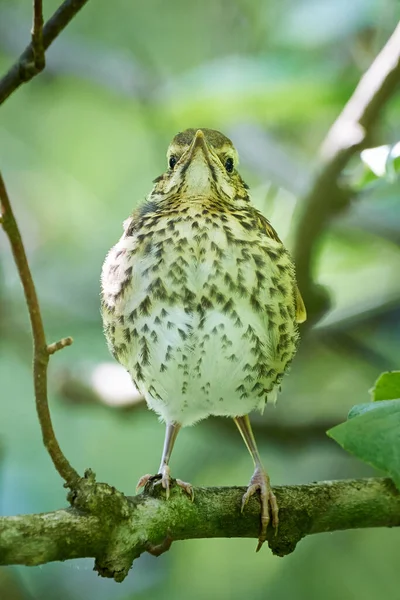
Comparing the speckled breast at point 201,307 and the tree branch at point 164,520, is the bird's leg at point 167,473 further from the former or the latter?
the speckled breast at point 201,307

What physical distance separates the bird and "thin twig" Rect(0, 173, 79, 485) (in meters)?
1.12

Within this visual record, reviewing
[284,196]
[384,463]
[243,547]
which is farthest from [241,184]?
[243,547]

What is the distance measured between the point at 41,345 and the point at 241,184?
76.6 inches

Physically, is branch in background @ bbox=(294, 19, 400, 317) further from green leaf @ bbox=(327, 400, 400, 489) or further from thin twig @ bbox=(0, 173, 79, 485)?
thin twig @ bbox=(0, 173, 79, 485)

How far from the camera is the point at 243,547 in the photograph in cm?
570

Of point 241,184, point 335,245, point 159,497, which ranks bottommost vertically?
point 159,497

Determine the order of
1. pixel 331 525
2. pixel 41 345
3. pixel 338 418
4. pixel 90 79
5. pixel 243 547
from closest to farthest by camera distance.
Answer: pixel 41 345 → pixel 331 525 → pixel 338 418 → pixel 243 547 → pixel 90 79

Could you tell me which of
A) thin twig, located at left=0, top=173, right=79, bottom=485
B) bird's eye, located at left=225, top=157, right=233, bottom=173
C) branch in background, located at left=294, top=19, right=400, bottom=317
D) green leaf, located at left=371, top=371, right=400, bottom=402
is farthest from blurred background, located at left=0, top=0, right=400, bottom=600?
thin twig, located at left=0, top=173, right=79, bottom=485

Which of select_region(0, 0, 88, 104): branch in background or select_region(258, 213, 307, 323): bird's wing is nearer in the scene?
select_region(0, 0, 88, 104): branch in background

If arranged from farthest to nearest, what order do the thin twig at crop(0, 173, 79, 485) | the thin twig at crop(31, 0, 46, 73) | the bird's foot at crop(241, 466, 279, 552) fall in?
the bird's foot at crop(241, 466, 279, 552)
the thin twig at crop(31, 0, 46, 73)
the thin twig at crop(0, 173, 79, 485)

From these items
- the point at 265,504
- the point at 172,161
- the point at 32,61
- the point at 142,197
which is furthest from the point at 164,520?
the point at 142,197

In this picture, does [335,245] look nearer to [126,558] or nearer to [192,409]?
[192,409]

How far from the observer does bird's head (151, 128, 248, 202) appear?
3512 millimetres

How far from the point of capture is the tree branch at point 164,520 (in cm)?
215
